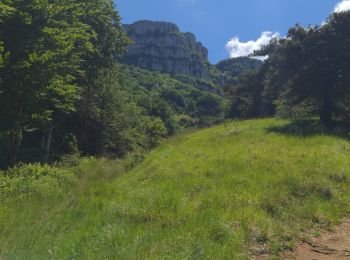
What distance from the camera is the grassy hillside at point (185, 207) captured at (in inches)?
268

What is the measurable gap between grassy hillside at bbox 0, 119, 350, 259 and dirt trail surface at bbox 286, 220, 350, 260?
280mm

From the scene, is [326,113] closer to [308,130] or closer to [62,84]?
[308,130]

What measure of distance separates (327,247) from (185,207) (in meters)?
3.01

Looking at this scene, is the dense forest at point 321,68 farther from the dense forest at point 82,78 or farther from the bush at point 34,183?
the bush at point 34,183

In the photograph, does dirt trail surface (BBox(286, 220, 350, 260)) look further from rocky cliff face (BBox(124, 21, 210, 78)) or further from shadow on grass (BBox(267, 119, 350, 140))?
rocky cliff face (BBox(124, 21, 210, 78))

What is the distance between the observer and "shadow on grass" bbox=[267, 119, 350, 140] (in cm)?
2077

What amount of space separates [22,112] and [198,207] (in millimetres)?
9915

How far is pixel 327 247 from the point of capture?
8039mm

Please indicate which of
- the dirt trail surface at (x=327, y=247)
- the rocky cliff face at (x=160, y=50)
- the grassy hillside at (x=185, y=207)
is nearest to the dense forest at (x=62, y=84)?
the grassy hillside at (x=185, y=207)

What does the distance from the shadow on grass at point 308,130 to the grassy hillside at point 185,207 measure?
3.93m

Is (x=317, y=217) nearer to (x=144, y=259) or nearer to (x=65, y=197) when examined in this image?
(x=144, y=259)

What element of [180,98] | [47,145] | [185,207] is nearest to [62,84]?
[47,145]

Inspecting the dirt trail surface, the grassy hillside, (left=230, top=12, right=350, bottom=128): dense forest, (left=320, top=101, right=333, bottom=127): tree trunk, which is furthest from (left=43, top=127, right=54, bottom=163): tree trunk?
the dirt trail surface

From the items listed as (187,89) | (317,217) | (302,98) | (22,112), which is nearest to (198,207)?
(317,217)
